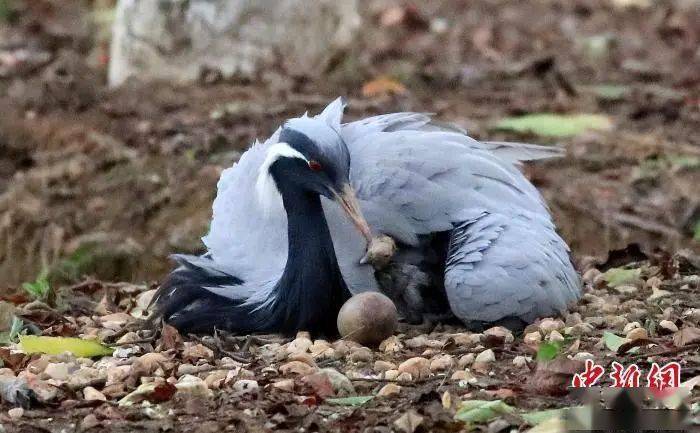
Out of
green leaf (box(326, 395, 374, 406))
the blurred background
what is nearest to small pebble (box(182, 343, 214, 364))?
green leaf (box(326, 395, 374, 406))

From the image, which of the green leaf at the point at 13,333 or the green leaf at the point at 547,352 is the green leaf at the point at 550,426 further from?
the green leaf at the point at 13,333

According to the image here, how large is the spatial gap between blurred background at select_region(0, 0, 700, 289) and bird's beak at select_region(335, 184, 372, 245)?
2.60 meters

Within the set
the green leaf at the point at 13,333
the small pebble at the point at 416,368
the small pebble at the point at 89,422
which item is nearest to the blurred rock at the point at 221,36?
the green leaf at the point at 13,333

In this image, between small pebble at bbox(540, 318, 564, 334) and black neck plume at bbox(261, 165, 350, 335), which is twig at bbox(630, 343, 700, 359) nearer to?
small pebble at bbox(540, 318, 564, 334)

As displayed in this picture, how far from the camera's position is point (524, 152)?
771cm

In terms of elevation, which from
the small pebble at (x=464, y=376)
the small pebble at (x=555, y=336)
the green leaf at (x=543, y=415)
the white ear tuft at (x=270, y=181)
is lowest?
the small pebble at (x=464, y=376)

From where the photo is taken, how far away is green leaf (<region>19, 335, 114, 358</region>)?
250 inches

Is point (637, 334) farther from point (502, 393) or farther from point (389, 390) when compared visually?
point (389, 390)

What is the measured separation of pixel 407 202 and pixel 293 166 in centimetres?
66

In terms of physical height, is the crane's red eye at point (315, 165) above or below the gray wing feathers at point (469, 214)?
above

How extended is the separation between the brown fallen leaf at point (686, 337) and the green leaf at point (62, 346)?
2.61 meters

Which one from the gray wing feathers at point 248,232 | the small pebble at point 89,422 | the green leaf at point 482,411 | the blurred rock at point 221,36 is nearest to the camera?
the green leaf at point 482,411

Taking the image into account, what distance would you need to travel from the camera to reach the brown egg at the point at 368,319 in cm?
633

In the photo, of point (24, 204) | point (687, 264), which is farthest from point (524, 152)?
point (24, 204)
